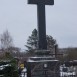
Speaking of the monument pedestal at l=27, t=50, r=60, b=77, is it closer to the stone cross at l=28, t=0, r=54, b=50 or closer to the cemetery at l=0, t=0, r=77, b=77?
the cemetery at l=0, t=0, r=77, b=77

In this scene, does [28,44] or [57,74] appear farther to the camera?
[28,44]

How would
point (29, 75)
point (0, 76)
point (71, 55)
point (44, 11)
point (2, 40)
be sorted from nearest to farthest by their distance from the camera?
point (0, 76), point (29, 75), point (44, 11), point (71, 55), point (2, 40)

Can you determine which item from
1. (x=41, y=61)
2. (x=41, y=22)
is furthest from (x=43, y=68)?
(x=41, y=22)

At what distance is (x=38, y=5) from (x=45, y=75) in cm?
375

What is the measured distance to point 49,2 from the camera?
17.0 m

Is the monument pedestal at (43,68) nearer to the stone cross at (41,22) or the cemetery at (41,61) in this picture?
the cemetery at (41,61)

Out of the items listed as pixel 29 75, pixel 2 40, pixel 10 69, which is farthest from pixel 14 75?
pixel 2 40

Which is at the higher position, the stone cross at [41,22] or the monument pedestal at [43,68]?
the stone cross at [41,22]

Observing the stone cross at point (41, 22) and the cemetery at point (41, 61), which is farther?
the stone cross at point (41, 22)

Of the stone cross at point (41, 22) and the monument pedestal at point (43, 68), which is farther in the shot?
the stone cross at point (41, 22)

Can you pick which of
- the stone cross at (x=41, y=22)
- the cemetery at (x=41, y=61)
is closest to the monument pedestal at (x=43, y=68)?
the cemetery at (x=41, y=61)

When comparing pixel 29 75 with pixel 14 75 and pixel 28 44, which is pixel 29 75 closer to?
pixel 14 75

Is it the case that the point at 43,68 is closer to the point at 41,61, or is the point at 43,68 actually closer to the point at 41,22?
the point at 41,61

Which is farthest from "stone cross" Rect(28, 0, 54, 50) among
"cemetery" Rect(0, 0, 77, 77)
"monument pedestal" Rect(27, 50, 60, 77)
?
"monument pedestal" Rect(27, 50, 60, 77)
